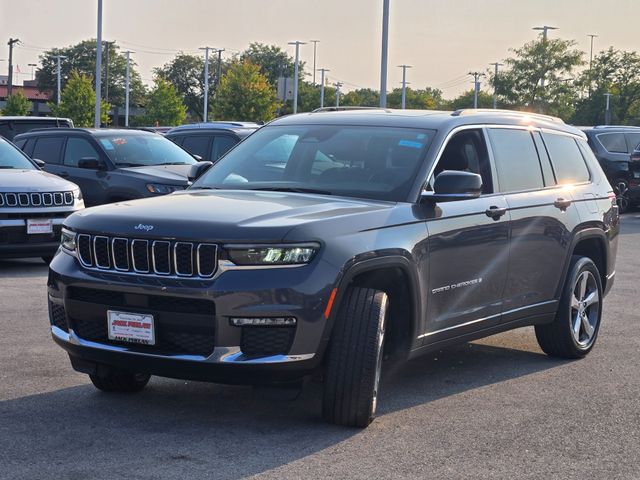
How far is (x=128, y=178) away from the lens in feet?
50.8

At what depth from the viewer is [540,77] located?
224 ft

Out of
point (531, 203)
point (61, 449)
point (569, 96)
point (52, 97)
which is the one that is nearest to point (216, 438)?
point (61, 449)

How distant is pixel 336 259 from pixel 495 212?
5.84ft

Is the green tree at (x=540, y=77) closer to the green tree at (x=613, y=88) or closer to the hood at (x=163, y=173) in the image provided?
the green tree at (x=613, y=88)

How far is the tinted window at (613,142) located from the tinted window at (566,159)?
17258 millimetres

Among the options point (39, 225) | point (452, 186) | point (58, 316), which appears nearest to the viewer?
point (58, 316)

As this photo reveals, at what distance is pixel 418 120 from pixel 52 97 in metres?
117

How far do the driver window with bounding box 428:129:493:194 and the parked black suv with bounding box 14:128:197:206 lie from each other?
8382mm

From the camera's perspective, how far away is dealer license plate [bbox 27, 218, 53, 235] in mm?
12352

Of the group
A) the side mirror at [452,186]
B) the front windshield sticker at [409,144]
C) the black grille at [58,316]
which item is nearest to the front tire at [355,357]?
the side mirror at [452,186]

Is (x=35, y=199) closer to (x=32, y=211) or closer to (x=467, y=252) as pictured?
(x=32, y=211)

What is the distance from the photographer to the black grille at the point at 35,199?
1227cm

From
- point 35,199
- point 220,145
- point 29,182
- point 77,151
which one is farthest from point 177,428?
point 220,145

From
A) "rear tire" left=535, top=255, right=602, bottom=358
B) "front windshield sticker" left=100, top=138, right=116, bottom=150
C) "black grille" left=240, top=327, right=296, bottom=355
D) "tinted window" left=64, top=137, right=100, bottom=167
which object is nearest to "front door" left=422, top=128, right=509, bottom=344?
"rear tire" left=535, top=255, right=602, bottom=358
